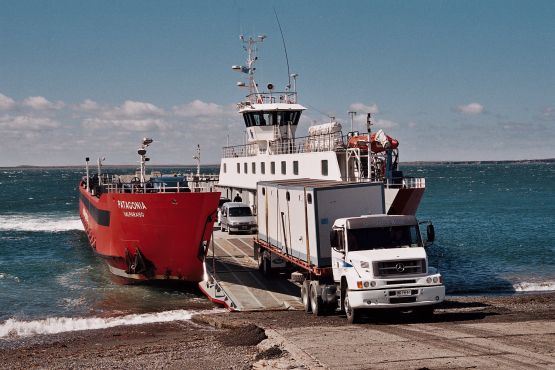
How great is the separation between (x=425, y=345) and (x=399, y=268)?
2.89 metres

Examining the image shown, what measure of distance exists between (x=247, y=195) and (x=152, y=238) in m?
16.5

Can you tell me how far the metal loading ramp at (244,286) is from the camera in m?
23.2

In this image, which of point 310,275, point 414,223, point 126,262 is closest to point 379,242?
point 414,223

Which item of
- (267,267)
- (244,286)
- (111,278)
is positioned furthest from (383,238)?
(111,278)

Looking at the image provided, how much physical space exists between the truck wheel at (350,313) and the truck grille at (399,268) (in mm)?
1249

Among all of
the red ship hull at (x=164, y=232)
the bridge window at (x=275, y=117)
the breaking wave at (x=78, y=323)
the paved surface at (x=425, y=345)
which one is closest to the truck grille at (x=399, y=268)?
the paved surface at (x=425, y=345)

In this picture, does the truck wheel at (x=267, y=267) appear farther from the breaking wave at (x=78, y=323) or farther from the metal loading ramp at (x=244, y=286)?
the breaking wave at (x=78, y=323)

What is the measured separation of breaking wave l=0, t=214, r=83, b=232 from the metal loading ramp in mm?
37674

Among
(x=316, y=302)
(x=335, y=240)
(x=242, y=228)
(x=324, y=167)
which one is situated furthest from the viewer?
(x=242, y=228)

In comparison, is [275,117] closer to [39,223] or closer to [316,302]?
[316,302]

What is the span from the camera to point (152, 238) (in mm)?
28609

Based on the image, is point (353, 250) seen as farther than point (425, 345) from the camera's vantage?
Yes

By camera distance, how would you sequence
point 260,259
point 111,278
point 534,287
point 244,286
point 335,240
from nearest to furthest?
point 335,240 < point 244,286 < point 260,259 < point 534,287 < point 111,278

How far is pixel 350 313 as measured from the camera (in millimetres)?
18656
